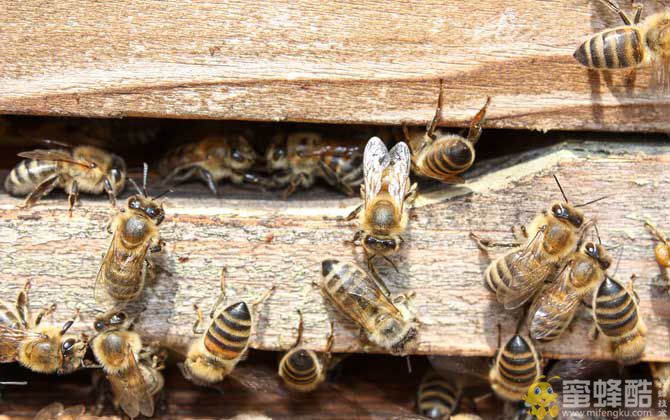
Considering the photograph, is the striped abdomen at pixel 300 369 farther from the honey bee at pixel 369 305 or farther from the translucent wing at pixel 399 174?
the translucent wing at pixel 399 174

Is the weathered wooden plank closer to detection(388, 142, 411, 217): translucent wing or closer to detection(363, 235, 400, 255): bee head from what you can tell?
detection(388, 142, 411, 217): translucent wing

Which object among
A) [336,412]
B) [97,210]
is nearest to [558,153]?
[336,412]

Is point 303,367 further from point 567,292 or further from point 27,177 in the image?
point 27,177

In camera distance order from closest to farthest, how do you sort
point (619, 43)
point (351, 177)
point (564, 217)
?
point (619, 43), point (564, 217), point (351, 177)

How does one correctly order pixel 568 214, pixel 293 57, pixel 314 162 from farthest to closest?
1. pixel 314 162
2. pixel 568 214
3. pixel 293 57

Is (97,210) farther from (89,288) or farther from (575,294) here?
(575,294)

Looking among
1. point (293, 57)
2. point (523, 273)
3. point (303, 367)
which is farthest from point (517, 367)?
point (293, 57)
